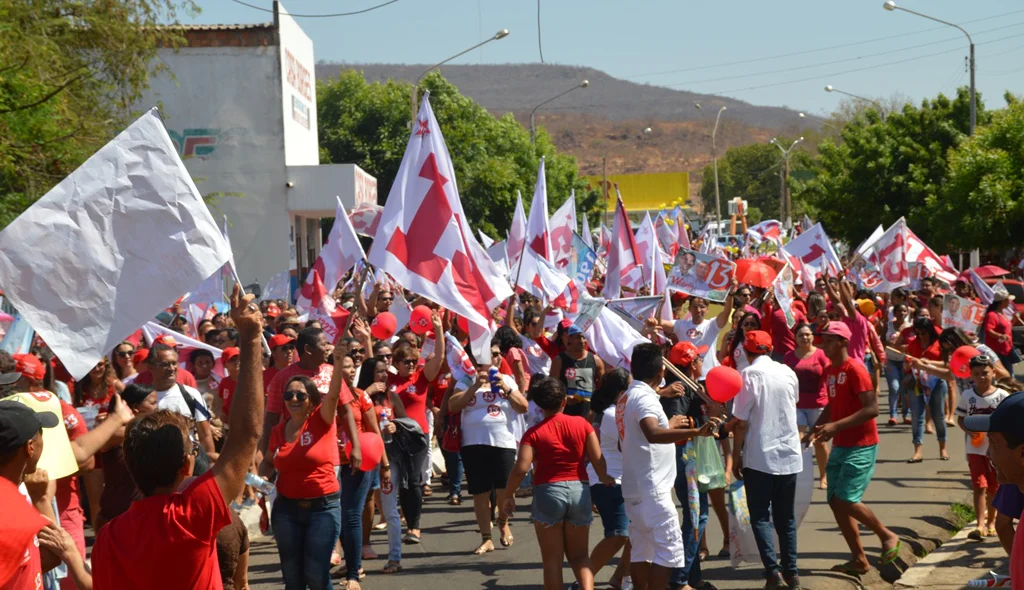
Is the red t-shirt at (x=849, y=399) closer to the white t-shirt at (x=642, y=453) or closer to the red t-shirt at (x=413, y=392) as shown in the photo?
the white t-shirt at (x=642, y=453)

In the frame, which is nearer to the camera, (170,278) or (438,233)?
(170,278)

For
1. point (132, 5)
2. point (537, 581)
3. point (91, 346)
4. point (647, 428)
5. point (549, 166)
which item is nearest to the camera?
point (91, 346)

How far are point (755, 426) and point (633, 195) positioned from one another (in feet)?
333

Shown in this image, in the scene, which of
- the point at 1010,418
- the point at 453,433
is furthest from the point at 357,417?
the point at 1010,418

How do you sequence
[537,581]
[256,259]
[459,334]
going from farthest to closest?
[256,259], [459,334], [537,581]

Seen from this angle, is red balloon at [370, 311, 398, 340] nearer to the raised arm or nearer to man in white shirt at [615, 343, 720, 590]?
man in white shirt at [615, 343, 720, 590]

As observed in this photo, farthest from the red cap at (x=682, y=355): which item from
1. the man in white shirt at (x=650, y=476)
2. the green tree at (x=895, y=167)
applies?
the green tree at (x=895, y=167)

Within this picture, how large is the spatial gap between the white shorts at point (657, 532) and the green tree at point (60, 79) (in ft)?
33.9

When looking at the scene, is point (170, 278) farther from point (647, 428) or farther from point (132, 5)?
point (132, 5)

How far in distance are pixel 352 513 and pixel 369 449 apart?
0.47 meters

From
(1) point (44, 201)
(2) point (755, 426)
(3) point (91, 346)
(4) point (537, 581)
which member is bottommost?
(4) point (537, 581)

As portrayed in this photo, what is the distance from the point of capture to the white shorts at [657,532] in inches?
271

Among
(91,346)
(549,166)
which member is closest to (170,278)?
(91,346)

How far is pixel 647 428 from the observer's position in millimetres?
6910
